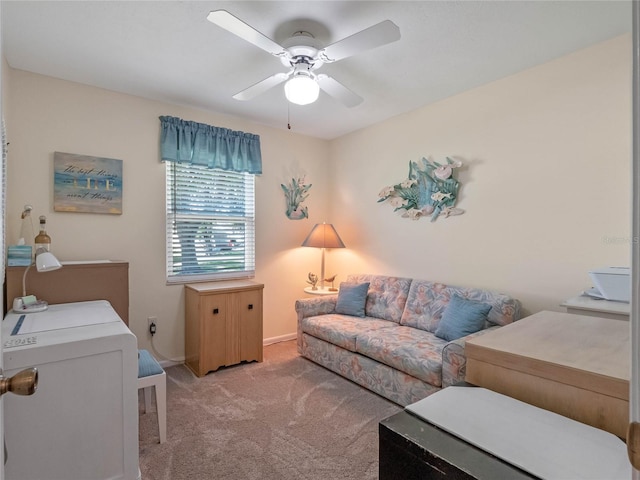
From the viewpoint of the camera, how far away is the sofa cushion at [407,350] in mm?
2262

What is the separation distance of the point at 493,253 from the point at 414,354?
44.6 inches

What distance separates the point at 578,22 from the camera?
6.57 ft

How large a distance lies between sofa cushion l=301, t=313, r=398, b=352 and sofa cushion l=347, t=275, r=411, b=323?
0.09 metres

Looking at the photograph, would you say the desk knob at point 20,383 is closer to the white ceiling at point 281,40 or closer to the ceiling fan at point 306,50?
the ceiling fan at point 306,50

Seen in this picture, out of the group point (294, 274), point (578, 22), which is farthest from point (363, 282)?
point (578, 22)

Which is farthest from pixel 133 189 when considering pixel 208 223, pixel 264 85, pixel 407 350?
pixel 407 350

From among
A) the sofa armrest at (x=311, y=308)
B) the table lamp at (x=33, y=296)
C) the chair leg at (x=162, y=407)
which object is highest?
the table lamp at (x=33, y=296)

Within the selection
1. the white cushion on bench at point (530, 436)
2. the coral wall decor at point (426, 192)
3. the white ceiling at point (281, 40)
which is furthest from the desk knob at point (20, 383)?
the coral wall decor at point (426, 192)

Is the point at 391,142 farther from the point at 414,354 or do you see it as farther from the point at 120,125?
the point at 120,125

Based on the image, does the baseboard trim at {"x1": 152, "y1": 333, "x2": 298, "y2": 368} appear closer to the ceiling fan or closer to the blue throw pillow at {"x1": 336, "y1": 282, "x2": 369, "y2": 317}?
the blue throw pillow at {"x1": 336, "y1": 282, "x2": 369, "y2": 317}

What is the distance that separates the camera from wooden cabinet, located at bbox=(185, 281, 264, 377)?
9.84 ft

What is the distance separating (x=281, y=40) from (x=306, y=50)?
11.1 inches

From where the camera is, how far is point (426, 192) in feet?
10.8

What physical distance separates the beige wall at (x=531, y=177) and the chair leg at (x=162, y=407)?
241 cm
